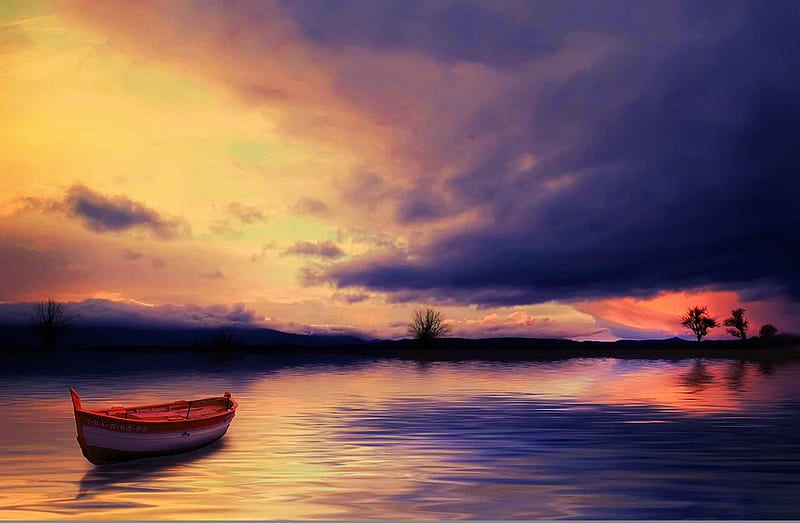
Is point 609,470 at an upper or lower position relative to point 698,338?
lower

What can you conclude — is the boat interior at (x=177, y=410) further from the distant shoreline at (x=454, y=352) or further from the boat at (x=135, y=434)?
the distant shoreline at (x=454, y=352)

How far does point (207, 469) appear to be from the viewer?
89.2ft

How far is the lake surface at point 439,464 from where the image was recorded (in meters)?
21.0

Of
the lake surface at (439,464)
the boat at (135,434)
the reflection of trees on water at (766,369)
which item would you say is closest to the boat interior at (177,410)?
the boat at (135,434)

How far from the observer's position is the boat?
91.5ft

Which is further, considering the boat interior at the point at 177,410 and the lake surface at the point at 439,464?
the boat interior at the point at 177,410

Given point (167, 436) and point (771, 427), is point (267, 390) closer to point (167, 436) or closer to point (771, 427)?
point (167, 436)

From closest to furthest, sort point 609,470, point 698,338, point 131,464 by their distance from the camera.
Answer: point 609,470
point 131,464
point 698,338

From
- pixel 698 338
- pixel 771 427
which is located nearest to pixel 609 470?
pixel 771 427

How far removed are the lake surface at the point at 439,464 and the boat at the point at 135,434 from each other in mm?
488

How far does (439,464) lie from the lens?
2736 cm

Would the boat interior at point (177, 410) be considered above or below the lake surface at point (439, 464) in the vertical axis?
above

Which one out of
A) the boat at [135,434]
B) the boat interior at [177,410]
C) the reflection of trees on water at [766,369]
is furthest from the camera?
the reflection of trees on water at [766,369]

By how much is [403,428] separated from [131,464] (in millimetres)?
13936
